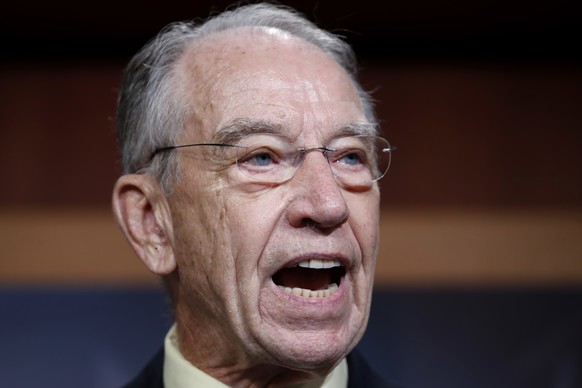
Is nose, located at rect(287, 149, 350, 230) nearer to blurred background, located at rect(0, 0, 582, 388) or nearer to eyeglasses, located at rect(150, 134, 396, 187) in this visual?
eyeglasses, located at rect(150, 134, 396, 187)

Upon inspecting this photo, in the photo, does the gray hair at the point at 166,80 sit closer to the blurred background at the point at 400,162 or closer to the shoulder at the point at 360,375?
the shoulder at the point at 360,375

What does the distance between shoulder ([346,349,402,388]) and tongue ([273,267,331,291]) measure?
22 cm

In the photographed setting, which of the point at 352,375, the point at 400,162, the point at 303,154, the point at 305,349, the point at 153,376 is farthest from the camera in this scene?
the point at 400,162

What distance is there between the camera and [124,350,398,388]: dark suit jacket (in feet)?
6.28

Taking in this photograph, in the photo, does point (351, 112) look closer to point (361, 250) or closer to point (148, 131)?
point (361, 250)

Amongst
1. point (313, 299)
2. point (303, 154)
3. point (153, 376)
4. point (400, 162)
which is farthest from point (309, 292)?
point (400, 162)

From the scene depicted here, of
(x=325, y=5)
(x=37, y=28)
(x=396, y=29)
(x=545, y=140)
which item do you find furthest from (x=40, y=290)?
(x=545, y=140)

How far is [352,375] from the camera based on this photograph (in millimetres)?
1914

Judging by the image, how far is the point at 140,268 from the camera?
3.18m

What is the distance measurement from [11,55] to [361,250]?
2.06 m

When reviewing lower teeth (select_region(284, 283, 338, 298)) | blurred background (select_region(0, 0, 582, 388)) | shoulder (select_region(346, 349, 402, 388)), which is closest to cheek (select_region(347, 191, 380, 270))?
lower teeth (select_region(284, 283, 338, 298))

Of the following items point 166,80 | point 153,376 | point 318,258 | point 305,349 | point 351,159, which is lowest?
point 153,376

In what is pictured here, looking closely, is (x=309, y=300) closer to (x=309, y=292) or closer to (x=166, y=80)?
(x=309, y=292)

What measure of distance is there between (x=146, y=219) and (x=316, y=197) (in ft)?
1.52
